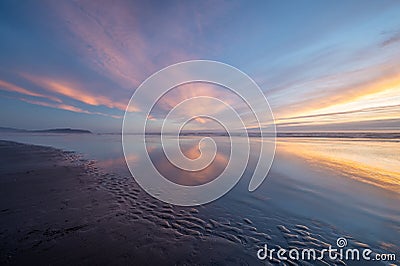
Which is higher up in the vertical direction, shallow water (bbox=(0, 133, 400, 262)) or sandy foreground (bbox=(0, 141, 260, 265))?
shallow water (bbox=(0, 133, 400, 262))

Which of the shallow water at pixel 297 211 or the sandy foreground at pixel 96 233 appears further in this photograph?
the shallow water at pixel 297 211

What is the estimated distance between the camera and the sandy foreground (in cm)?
332

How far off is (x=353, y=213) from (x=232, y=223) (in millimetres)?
4190

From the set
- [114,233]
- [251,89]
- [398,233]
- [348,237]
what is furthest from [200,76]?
[398,233]

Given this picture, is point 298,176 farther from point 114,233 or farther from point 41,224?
point 41,224

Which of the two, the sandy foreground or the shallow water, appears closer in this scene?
the sandy foreground

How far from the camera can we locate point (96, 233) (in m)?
4.06

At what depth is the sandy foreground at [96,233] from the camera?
332 cm

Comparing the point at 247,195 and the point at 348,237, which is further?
the point at 247,195

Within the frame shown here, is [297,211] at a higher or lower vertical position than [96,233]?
higher

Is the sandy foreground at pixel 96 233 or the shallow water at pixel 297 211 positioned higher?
the shallow water at pixel 297 211

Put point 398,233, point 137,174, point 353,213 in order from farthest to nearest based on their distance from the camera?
point 137,174 < point 353,213 < point 398,233

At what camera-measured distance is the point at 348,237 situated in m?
4.27

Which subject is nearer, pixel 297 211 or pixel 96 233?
pixel 96 233
